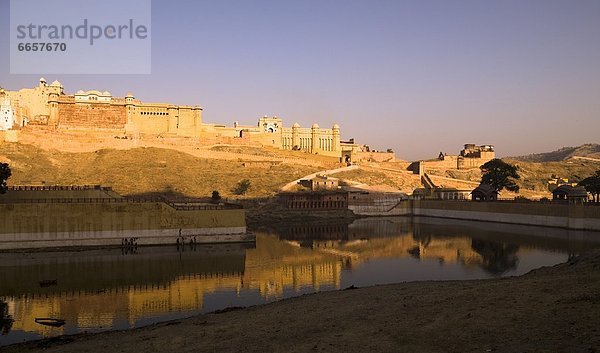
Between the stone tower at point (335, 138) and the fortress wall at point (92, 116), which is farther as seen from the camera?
the stone tower at point (335, 138)

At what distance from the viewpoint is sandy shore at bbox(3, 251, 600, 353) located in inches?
391

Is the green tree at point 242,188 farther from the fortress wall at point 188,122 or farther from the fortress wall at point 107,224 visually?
the fortress wall at point 188,122

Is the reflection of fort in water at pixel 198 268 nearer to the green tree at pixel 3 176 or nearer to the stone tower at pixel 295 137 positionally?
the green tree at pixel 3 176

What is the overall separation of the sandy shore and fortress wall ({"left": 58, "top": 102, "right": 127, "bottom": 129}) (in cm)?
7168

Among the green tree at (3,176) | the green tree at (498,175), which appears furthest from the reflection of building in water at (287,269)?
the green tree at (498,175)

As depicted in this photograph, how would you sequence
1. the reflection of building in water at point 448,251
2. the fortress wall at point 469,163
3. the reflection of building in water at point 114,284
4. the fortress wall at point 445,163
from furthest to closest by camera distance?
the fortress wall at point 469,163, the fortress wall at point 445,163, the reflection of building in water at point 448,251, the reflection of building in water at point 114,284

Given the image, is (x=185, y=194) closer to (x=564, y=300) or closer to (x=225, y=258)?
(x=225, y=258)

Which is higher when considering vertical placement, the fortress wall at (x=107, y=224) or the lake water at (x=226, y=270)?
the fortress wall at (x=107, y=224)

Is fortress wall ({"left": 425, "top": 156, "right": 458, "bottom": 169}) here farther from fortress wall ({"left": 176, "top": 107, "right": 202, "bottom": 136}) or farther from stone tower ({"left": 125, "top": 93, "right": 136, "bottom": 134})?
stone tower ({"left": 125, "top": 93, "right": 136, "bottom": 134})

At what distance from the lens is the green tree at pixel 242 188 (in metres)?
62.0

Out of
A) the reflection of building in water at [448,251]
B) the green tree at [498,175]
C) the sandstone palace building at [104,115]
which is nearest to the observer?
the reflection of building in water at [448,251]

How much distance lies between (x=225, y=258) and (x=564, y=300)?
21.6 m

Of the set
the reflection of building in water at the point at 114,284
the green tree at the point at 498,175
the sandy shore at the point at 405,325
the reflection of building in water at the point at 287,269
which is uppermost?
the green tree at the point at 498,175

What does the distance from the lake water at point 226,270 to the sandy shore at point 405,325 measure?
3160 mm
